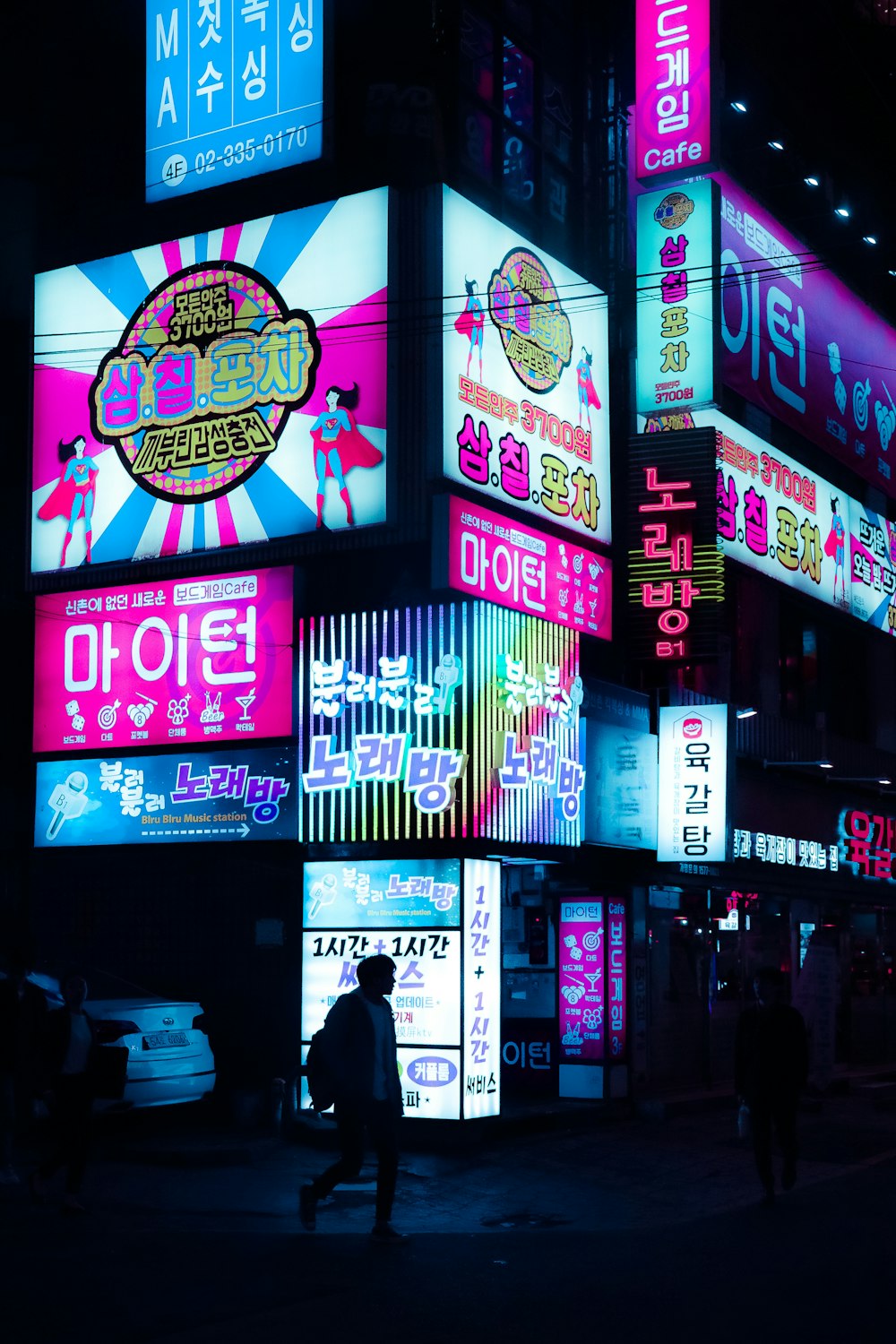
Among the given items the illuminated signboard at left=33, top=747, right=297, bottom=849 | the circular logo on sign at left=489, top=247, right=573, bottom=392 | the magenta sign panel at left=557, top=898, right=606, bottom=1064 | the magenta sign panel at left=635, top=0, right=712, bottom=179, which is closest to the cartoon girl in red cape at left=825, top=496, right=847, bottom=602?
the magenta sign panel at left=635, top=0, right=712, bottom=179

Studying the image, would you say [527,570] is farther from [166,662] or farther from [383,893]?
[166,662]

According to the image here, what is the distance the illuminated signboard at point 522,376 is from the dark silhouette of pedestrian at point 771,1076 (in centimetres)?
651

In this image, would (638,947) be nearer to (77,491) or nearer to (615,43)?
(77,491)

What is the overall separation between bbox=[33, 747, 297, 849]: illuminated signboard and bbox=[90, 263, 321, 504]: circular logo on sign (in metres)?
3.05

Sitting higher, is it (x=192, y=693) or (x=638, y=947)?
A: (x=192, y=693)

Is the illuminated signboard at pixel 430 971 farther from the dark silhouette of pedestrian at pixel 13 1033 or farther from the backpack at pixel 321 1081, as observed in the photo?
the backpack at pixel 321 1081

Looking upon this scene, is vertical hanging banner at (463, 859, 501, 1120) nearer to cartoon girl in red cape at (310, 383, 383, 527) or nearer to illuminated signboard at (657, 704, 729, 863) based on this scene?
illuminated signboard at (657, 704, 729, 863)

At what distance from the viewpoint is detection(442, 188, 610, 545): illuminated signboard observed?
1642 centimetres

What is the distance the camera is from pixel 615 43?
21.4m

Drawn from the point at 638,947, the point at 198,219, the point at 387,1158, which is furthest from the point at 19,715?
the point at 387,1158

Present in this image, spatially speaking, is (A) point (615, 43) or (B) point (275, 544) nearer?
(B) point (275, 544)

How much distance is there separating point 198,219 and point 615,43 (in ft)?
21.3

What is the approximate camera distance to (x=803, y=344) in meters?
25.0

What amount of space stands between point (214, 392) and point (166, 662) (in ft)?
Result: 10.1
